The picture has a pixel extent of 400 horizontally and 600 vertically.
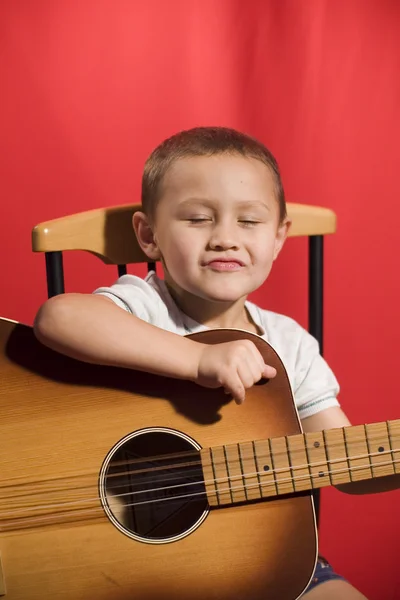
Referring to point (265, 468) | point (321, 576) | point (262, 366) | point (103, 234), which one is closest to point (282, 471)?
point (265, 468)

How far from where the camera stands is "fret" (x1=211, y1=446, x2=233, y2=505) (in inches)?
33.5

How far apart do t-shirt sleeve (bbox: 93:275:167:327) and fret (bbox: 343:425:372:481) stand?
308mm

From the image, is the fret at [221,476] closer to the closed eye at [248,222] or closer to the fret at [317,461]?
the fret at [317,461]

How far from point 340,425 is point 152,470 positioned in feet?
1.03

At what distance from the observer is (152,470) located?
86cm

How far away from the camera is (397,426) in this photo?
0.86 metres

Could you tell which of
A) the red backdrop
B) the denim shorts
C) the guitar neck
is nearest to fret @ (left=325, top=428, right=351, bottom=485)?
the guitar neck

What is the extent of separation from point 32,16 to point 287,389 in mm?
866

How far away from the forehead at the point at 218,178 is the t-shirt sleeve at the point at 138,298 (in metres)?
0.13

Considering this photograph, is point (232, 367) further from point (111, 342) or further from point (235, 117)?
point (235, 117)

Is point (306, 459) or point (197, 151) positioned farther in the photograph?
point (197, 151)

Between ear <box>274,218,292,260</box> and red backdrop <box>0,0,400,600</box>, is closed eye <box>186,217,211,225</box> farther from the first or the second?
red backdrop <box>0,0,400,600</box>

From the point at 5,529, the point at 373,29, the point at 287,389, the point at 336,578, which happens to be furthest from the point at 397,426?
the point at 373,29

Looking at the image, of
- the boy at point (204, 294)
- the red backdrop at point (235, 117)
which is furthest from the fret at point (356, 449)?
the red backdrop at point (235, 117)
